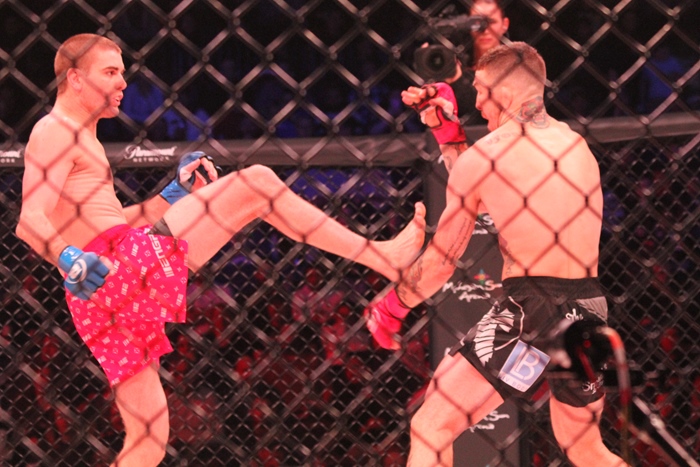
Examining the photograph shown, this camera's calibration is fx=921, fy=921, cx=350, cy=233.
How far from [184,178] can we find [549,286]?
2.78ft

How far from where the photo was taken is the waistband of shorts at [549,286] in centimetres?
183

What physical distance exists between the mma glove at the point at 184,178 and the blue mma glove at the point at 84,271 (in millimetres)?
540

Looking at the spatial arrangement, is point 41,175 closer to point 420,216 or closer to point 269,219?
point 269,219

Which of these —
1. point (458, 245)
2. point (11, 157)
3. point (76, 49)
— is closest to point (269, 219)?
point (458, 245)

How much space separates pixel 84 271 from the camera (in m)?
1.53

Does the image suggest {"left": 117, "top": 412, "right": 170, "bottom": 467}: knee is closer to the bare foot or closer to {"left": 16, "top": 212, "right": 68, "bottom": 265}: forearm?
{"left": 16, "top": 212, "right": 68, "bottom": 265}: forearm

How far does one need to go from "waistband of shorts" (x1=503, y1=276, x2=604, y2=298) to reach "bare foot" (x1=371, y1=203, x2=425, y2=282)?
0.67ft

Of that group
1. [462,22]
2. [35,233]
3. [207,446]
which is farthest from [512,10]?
[35,233]

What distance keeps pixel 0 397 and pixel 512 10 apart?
194cm

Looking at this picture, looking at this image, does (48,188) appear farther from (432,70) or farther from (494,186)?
(494,186)

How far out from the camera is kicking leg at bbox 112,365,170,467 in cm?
186

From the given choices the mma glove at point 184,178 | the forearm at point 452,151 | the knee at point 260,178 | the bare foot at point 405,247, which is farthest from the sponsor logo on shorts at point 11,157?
the forearm at point 452,151

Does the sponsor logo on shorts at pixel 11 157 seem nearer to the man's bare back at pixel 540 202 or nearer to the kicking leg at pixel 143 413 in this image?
the kicking leg at pixel 143 413

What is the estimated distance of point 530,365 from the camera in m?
1.78
